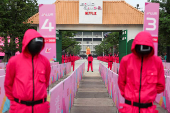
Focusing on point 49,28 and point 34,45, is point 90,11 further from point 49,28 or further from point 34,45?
point 34,45

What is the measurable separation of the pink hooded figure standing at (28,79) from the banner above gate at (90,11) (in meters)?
15.3

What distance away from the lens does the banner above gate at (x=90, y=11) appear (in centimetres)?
1753

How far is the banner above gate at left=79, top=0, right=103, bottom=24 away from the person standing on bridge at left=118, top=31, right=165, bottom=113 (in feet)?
50.3

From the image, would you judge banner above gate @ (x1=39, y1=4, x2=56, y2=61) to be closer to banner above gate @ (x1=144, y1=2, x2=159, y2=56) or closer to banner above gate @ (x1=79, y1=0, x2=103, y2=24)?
banner above gate @ (x1=144, y1=2, x2=159, y2=56)

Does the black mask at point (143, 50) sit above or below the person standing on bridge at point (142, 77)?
above

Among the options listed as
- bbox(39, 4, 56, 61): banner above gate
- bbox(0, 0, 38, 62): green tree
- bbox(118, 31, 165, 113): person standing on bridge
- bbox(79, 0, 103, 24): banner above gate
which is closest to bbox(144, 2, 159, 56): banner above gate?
bbox(39, 4, 56, 61): banner above gate

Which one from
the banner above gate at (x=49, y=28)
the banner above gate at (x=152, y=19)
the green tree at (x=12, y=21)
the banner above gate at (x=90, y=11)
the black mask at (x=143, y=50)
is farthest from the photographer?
the banner above gate at (x=90, y=11)

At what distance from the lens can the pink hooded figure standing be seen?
2664 mm

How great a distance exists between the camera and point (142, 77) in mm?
2705

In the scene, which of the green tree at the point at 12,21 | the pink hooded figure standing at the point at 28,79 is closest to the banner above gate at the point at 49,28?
the green tree at the point at 12,21

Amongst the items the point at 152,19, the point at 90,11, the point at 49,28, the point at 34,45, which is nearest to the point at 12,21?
the point at 90,11

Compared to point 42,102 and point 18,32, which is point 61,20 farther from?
point 42,102

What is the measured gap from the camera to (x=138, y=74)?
2.72m

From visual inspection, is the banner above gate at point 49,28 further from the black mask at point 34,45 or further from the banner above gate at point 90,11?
the black mask at point 34,45
